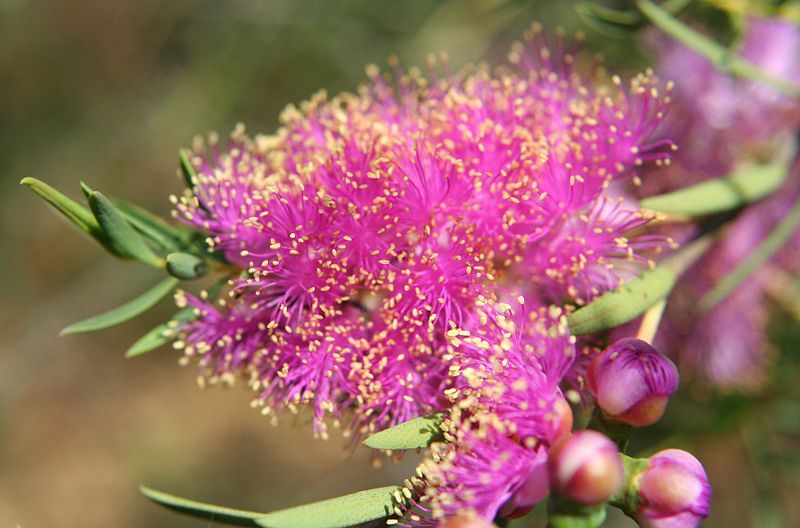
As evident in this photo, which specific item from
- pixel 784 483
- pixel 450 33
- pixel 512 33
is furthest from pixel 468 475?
pixel 784 483

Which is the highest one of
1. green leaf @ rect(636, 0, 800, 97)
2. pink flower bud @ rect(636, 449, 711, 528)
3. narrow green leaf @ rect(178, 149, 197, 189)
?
narrow green leaf @ rect(178, 149, 197, 189)

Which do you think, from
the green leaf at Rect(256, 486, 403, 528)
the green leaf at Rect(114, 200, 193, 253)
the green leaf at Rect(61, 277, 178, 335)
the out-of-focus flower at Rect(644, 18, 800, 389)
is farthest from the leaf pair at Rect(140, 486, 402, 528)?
the out-of-focus flower at Rect(644, 18, 800, 389)

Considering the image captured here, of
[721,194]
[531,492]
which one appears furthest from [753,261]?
[531,492]

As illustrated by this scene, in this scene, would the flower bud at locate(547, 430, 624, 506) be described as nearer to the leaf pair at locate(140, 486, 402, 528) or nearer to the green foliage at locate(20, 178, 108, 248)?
the leaf pair at locate(140, 486, 402, 528)

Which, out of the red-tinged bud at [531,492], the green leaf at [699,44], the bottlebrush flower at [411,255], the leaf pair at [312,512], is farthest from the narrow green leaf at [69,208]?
the green leaf at [699,44]

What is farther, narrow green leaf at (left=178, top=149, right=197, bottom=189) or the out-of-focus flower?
the out-of-focus flower

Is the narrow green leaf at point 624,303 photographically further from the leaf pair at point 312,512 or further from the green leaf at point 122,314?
the green leaf at point 122,314
